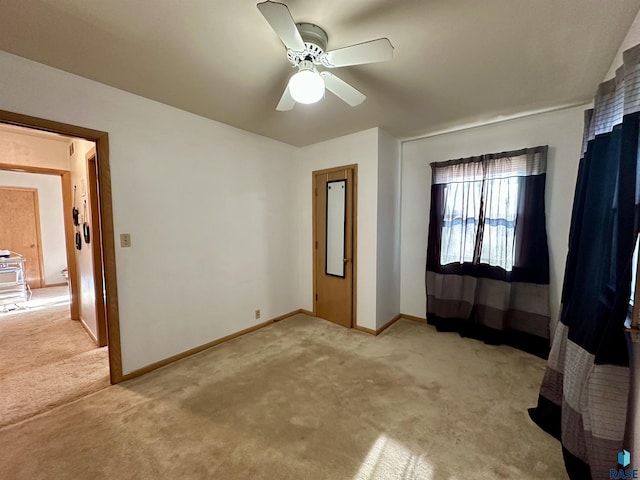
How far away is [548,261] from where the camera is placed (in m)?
2.69

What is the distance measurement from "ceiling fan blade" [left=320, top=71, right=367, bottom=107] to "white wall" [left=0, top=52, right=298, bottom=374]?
136cm

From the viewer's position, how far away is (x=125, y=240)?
Result: 7.57 ft

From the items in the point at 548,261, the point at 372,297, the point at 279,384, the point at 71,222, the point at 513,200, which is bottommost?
the point at 279,384

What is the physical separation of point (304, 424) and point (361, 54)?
7.84ft

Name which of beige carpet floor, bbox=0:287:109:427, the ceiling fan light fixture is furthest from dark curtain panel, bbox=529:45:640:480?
beige carpet floor, bbox=0:287:109:427

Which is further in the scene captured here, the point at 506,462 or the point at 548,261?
the point at 548,261

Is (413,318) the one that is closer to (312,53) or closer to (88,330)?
(312,53)

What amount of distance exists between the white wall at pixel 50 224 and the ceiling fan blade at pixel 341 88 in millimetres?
6936

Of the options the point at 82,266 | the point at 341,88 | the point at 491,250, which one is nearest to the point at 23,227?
the point at 82,266

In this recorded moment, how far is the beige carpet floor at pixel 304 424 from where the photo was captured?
149 centimetres

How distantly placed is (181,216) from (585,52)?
348 cm

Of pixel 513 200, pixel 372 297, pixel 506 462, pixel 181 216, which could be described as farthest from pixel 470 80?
pixel 181 216

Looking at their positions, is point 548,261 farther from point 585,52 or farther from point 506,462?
point 506,462

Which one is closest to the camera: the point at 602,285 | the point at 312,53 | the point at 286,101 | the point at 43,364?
the point at 602,285
